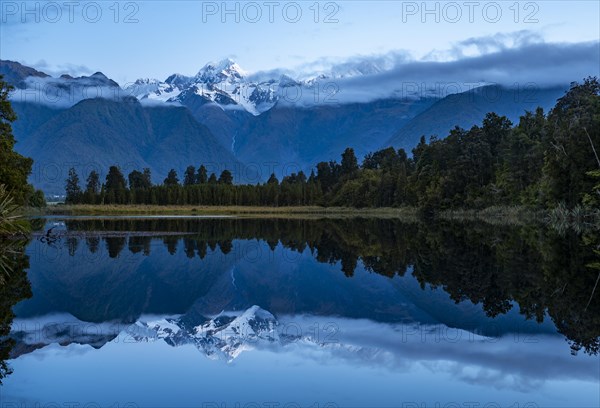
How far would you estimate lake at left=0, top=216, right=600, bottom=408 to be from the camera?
37.8 feet

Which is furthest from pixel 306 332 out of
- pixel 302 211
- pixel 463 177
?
pixel 302 211

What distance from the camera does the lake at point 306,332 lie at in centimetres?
1153

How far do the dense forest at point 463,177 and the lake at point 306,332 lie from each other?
3422cm

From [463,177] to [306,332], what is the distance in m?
91.4

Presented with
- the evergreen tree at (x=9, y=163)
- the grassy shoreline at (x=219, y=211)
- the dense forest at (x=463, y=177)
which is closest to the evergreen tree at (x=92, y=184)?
the dense forest at (x=463, y=177)

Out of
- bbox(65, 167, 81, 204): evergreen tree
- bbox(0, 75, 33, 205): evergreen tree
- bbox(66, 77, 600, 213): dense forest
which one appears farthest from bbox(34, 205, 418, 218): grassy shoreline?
bbox(0, 75, 33, 205): evergreen tree

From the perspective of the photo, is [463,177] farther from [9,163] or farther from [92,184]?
[92,184]

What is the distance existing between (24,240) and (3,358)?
37.4 m

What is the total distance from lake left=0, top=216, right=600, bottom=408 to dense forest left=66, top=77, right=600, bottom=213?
112 feet

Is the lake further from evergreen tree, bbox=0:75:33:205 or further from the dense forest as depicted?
the dense forest

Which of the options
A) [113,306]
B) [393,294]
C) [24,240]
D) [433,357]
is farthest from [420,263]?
[24,240]

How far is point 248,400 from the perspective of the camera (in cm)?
1105

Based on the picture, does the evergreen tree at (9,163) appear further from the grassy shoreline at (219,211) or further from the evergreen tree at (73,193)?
the evergreen tree at (73,193)

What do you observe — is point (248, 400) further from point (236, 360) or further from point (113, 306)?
point (113, 306)
